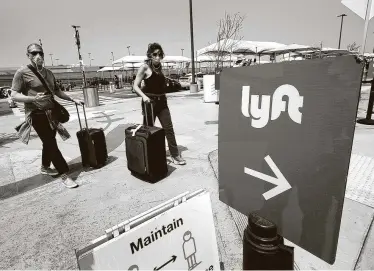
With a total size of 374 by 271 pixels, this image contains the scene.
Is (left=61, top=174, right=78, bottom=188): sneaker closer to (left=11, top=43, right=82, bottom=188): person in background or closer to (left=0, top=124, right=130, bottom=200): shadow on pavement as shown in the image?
(left=11, top=43, right=82, bottom=188): person in background

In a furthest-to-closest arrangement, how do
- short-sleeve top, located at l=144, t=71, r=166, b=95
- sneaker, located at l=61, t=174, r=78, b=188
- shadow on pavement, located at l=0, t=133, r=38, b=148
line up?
shadow on pavement, located at l=0, t=133, r=38, b=148, short-sleeve top, located at l=144, t=71, r=166, b=95, sneaker, located at l=61, t=174, r=78, b=188

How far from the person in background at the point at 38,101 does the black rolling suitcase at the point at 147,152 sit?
865mm

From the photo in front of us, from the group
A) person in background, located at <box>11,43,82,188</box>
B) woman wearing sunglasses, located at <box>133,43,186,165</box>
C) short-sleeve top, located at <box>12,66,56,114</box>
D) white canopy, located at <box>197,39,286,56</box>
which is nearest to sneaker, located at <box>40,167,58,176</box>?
person in background, located at <box>11,43,82,188</box>

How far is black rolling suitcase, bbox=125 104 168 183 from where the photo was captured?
9.92 ft

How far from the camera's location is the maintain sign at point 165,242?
1044mm

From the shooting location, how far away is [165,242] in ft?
4.08

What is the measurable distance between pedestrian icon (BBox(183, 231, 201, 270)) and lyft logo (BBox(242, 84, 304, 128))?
72 centimetres

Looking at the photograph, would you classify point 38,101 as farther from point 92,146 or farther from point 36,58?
point 92,146

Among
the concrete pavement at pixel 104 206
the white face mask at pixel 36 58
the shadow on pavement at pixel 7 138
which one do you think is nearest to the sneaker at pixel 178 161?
the concrete pavement at pixel 104 206

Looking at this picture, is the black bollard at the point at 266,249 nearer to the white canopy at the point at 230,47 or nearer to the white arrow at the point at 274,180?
the white arrow at the point at 274,180

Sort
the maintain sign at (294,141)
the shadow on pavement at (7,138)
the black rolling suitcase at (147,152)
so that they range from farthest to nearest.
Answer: the shadow on pavement at (7,138), the black rolling suitcase at (147,152), the maintain sign at (294,141)

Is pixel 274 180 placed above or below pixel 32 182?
above

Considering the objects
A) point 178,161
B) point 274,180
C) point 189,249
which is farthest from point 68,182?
point 274,180

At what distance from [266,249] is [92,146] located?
313cm
